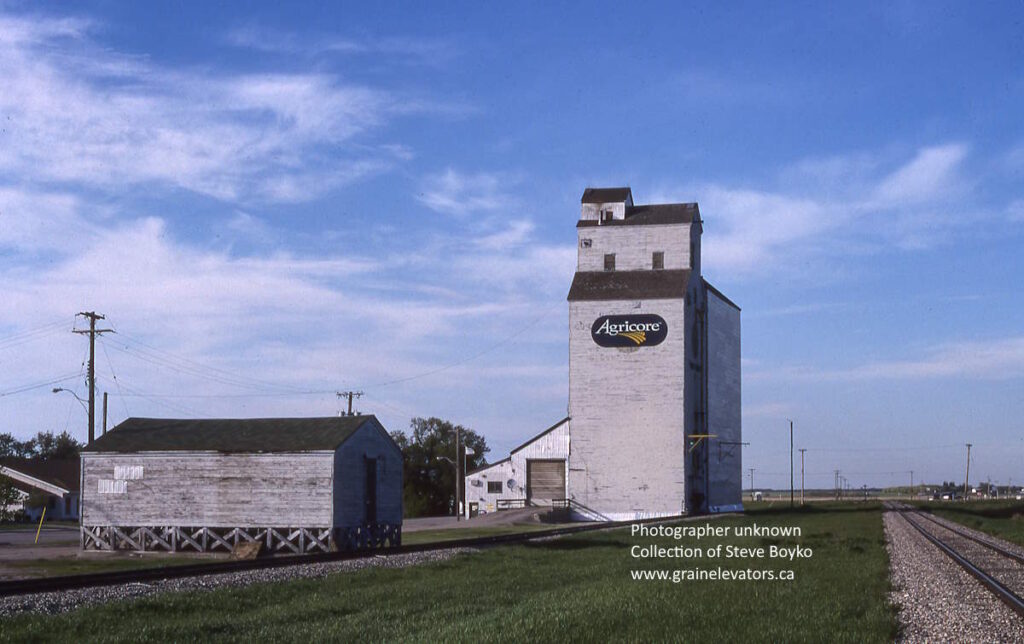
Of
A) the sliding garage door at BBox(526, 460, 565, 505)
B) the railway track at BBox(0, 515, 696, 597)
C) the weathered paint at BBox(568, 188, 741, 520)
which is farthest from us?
the sliding garage door at BBox(526, 460, 565, 505)

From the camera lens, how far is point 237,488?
41250mm

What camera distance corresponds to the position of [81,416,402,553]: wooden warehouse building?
40.3 meters

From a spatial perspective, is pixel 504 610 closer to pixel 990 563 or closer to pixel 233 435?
pixel 990 563

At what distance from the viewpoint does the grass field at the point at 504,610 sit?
1481 cm

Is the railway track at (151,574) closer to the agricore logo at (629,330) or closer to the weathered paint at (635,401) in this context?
Answer: the weathered paint at (635,401)

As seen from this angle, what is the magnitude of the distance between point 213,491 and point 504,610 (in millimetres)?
26215

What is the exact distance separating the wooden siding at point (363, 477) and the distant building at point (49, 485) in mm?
42466

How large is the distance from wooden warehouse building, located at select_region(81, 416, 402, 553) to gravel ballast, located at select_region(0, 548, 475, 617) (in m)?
9.33

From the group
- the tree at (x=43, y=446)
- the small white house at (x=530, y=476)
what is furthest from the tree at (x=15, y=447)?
the small white house at (x=530, y=476)

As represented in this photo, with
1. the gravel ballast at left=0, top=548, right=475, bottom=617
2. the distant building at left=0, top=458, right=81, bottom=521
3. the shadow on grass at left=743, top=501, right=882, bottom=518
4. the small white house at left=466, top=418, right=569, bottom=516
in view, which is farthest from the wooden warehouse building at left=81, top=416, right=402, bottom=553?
the distant building at left=0, top=458, right=81, bottom=521

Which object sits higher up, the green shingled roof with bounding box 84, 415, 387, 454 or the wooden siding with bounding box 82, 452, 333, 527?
the green shingled roof with bounding box 84, 415, 387, 454

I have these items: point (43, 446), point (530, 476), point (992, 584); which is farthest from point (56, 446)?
point (992, 584)

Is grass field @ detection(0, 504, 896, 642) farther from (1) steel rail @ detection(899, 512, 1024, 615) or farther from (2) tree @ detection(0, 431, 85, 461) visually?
(2) tree @ detection(0, 431, 85, 461)

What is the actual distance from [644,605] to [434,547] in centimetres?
1934
